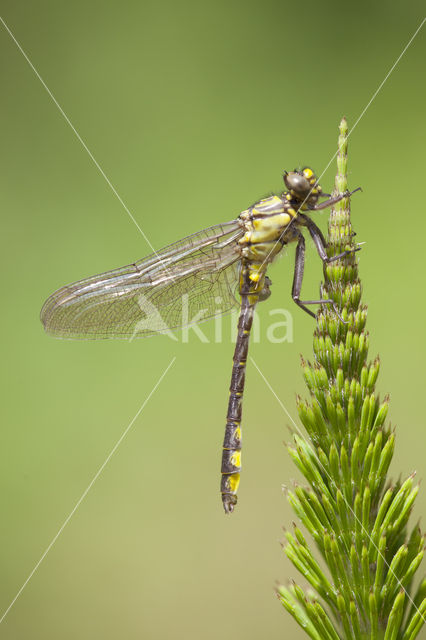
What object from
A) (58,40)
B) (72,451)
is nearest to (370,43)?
(58,40)

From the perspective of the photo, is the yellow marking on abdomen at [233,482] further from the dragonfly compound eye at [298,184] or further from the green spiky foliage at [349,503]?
the dragonfly compound eye at [298,184]

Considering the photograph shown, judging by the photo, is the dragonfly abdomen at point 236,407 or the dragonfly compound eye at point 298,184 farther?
the dragonfly compound eye at point 298,184

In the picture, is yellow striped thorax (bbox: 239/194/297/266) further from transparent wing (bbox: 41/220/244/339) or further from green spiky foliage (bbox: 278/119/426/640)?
green spiky foliage (bbox: 278/119/426/640)

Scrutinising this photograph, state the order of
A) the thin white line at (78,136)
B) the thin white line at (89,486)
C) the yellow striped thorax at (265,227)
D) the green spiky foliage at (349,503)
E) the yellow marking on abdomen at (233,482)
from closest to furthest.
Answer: the green spiky foliage at (349,503)
the yellow marking on abdomen at (233,482)
the yellow striped thorax at (265,227)
the thin white line at (89,486)
the thin white line at (78,136)

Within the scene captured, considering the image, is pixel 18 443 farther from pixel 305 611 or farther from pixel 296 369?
pixel 305 611

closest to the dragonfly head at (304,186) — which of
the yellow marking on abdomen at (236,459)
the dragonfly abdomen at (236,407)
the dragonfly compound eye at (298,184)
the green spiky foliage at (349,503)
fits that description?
the dragonfly compound eye at (298,184)

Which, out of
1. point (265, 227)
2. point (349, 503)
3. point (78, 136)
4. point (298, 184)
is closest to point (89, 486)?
point (265, 227)

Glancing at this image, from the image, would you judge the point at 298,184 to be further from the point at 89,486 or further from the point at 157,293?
the point at 89,486
